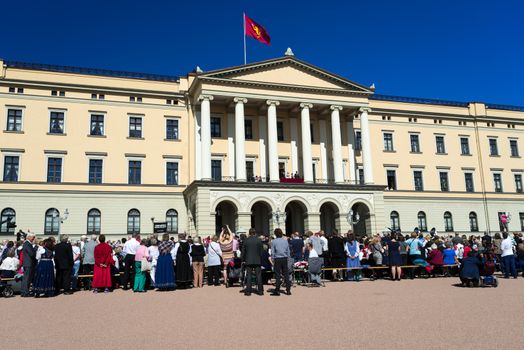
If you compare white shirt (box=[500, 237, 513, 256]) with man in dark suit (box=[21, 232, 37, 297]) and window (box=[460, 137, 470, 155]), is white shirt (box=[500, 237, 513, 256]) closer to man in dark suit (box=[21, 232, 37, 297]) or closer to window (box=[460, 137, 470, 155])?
man in dark suit (box=[21, 232, 37, 297])

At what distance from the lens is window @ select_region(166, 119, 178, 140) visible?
117 ft

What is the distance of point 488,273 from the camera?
565 inches

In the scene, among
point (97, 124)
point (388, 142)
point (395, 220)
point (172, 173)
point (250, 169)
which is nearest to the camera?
point (97, 124)

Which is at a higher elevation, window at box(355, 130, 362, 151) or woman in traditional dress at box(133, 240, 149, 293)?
window at box(355, 130, 362, 151)

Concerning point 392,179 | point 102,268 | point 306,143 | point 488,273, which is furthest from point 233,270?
point 392,179

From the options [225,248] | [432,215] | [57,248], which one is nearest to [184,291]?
[225,248]

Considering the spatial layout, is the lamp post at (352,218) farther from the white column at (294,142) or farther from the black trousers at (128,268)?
the black trousers at (128,268)

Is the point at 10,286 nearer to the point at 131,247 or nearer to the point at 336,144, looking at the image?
the point at 131,247

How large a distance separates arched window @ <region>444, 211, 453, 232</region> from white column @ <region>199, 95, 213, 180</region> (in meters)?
23.3

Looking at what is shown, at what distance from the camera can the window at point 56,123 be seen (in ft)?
108

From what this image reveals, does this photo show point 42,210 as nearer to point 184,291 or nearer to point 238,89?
point 238,89

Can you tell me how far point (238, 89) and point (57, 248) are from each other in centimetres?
2255

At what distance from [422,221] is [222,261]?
30.1 metres

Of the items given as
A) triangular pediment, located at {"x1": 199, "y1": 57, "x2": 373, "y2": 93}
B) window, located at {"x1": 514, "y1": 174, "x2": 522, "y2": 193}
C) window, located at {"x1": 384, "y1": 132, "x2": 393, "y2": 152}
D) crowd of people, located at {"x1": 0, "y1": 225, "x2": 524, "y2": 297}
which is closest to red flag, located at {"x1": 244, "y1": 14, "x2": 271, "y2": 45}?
triangular pediment, located at {"x1": 199, "y1": 57, "x2": 373, "y2": 93}
